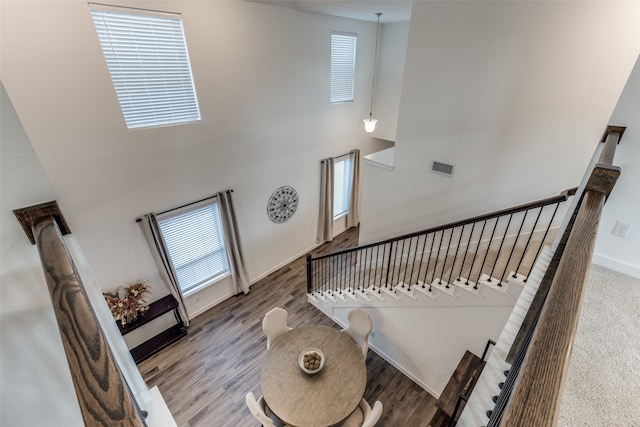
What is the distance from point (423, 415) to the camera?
399cm

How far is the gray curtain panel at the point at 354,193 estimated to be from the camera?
24.0 feet

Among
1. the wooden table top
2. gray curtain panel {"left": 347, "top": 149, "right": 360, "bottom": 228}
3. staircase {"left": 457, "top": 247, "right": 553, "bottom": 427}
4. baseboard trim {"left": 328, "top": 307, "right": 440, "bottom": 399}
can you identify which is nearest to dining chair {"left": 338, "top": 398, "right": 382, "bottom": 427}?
the wooden table top

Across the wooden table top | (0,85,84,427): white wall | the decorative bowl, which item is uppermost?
(0,85,84,427): white wall

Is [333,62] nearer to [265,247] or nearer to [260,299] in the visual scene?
[265,247]

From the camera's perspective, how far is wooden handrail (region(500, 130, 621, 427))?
548mm

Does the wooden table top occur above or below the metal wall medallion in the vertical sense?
below

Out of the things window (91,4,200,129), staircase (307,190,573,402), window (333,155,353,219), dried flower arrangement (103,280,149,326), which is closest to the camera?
staircase (307,190,573,402)

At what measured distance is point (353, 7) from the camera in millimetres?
4688

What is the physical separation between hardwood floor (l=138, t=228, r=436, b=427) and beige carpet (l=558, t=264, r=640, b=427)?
2.95 meters

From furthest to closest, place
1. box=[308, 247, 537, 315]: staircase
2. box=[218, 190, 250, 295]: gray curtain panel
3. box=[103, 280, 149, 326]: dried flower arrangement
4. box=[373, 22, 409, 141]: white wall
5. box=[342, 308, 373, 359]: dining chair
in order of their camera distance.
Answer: box=[373, 22, 409, 141]: white wall → box=[218, 190, 250, 295]: gray curtain panel → box=[103, 280, 149, 326]: dried flower arrangement → box=[342, 308, 373, 359]: dining chair → box=[308, 247, 537, 315]: staircase

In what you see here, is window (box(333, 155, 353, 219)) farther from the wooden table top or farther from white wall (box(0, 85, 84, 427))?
white wall (box(0, 85, 84, 427))

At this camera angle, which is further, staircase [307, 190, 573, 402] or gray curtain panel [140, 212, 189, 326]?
gray curtain panel [140, 212, 189, 326]

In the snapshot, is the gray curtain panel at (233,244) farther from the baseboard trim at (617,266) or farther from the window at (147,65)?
the baseboard trim at (617,266)

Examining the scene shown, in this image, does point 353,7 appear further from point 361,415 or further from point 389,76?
point 361,415
